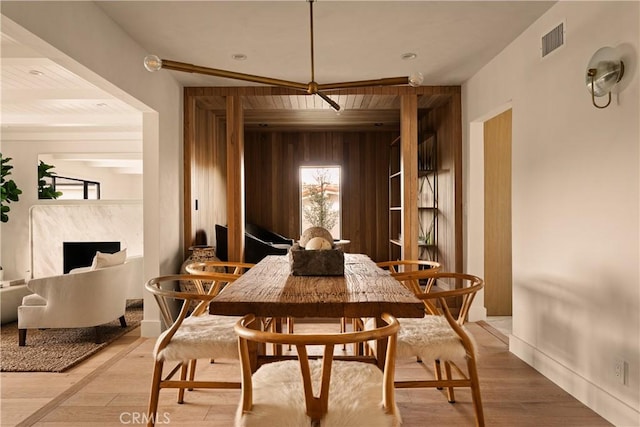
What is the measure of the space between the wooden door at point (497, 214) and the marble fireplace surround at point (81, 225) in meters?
4.91

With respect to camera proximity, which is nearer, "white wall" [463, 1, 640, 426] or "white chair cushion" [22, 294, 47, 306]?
"white wall" [463, 1, 640, 426]

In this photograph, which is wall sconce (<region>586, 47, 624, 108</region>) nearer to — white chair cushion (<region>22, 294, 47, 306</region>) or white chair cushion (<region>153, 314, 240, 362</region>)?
white chair cushion (<region>153, 314, 240, 362</region>)

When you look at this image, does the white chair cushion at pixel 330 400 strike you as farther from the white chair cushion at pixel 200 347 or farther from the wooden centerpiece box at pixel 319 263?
the wooden centerpiece box at pixel 319 263

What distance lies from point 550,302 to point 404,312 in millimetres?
1767

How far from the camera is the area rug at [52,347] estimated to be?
3.16m

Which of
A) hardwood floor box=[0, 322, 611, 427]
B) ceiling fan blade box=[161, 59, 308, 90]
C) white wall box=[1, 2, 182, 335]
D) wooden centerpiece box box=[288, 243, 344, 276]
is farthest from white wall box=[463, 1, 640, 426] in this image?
white wall box=[1, 2, 182, 335]

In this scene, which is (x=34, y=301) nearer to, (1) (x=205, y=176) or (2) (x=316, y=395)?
(1) (x=205, y=176)

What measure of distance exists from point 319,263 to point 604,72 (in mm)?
1798

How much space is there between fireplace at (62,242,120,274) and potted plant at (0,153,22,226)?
89cm

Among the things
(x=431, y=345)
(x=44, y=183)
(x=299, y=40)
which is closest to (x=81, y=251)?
(x=44, y=183)

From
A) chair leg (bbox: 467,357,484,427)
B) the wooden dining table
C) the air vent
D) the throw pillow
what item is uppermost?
the air vent

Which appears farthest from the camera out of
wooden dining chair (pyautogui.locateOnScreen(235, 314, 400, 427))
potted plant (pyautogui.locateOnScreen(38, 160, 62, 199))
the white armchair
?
potted plant (pyautogui.locateOnScreen(38, 160, 62, 199))

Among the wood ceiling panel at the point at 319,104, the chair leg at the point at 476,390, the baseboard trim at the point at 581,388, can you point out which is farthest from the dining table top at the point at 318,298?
the wood ceiling panel at the point at 319,104

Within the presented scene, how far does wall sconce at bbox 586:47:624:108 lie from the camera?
2148mm
